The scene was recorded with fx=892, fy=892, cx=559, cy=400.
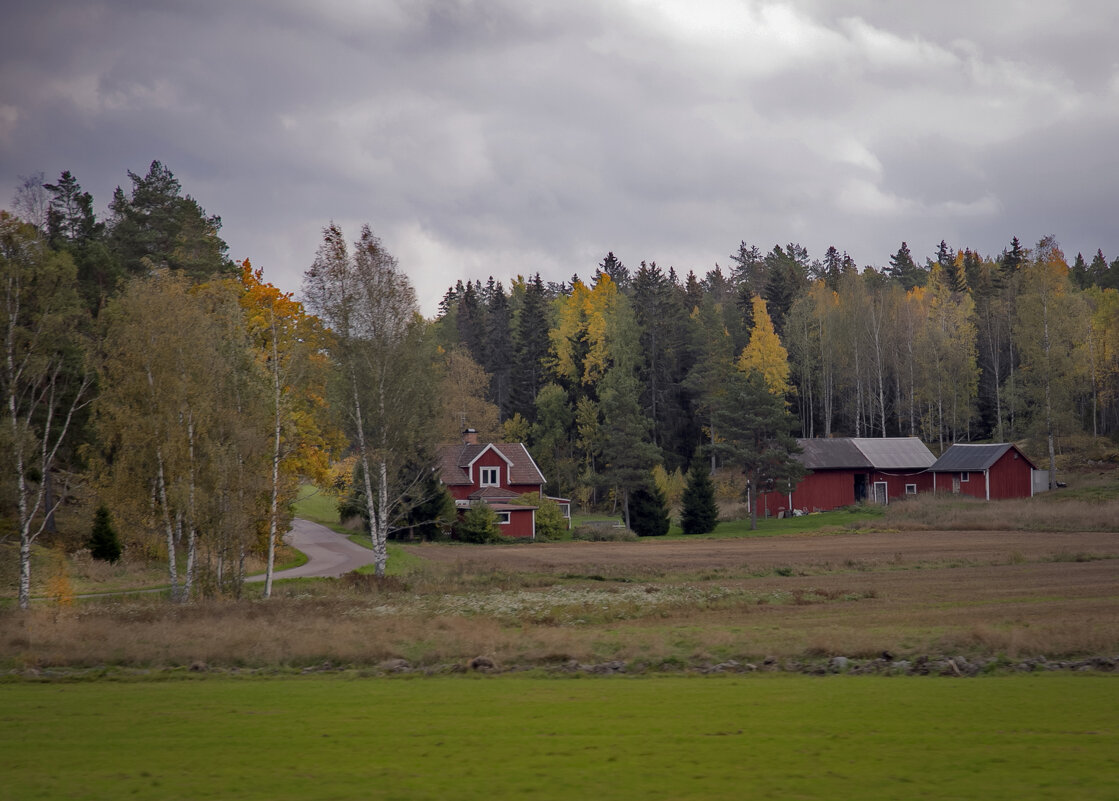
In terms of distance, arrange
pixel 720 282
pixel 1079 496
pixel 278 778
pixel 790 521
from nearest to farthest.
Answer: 1. pixel 278 778
2. pixel 1079 496
3. pixel 790 521
4. pixel 720 282

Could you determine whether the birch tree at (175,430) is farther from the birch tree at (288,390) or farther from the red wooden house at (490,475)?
the red wooden house at (490,475)

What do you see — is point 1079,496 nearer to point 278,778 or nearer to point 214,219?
point 214,219

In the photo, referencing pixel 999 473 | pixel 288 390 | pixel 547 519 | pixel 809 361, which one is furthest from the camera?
pixel 809 361

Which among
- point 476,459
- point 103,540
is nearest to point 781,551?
point 476,459

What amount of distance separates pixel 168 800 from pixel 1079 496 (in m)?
67.3

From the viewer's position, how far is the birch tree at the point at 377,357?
36219mm

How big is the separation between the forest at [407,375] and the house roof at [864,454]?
21.0 ft

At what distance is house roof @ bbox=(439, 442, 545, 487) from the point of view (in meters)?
68.2

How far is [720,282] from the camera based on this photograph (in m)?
148

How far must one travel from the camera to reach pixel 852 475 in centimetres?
7581

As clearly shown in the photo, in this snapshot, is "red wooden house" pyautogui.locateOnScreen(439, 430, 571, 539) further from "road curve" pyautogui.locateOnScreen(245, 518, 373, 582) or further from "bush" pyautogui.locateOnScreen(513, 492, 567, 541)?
"road curve" pyautogui.locateOnScreen(245, 518, 373, 582)

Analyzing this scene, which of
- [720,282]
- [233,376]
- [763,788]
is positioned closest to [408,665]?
[763,788]

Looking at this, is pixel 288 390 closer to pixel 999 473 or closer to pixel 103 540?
pixel 103 540

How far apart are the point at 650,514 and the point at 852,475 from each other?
1988 cm
